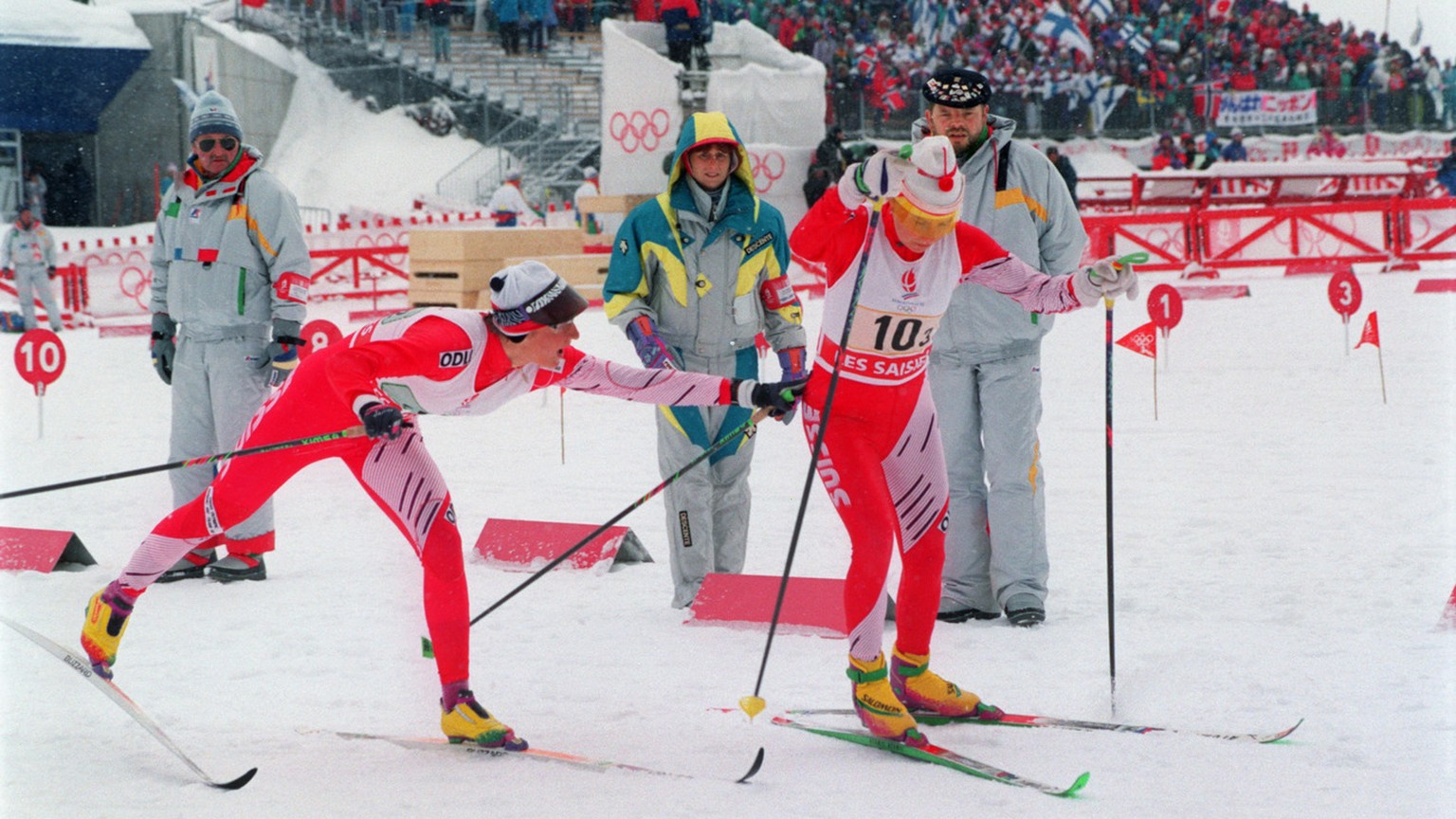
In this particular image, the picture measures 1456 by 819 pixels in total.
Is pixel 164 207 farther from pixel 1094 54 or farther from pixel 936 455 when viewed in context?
pixel 1094 54

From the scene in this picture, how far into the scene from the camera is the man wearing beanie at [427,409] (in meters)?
3.91

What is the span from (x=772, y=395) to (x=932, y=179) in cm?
77

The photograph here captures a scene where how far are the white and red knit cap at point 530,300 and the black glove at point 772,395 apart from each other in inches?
22.3

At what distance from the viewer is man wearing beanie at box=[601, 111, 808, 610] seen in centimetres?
543

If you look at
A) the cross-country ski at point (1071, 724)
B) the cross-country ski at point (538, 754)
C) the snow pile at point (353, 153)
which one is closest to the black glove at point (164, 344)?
the cross-country ski at point (538, 754)

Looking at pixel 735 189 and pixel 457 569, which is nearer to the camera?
pixel 457 569

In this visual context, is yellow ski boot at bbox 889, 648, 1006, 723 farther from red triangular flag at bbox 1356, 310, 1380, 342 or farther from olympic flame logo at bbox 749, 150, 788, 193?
olympic flame logo at bbox 749, 150, 788, 193

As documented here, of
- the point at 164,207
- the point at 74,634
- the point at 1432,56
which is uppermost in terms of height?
the point at 1432,56

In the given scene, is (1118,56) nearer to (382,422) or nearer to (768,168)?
(768,168)

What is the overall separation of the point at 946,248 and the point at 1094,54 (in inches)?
1094

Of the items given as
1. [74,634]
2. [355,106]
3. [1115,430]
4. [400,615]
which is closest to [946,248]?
[400,615]

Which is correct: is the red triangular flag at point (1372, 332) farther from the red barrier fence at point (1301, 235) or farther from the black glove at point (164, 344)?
the black glove at point (164, 344)

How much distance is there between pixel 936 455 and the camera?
4.19 meters

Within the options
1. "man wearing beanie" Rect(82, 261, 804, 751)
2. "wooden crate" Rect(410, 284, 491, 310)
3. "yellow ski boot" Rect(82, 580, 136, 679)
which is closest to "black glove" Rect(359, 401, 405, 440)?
"man wearing beanie" Rect(82, 261, 804, 751)
